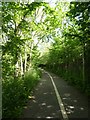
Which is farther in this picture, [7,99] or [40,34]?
[40,34]

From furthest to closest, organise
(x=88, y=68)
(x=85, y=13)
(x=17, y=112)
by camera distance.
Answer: (x=88, y=68), (x=85, y=13), (x=17, y=112)

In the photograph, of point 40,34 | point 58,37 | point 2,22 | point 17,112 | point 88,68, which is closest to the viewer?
point 17,112

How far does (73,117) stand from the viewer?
10578mm

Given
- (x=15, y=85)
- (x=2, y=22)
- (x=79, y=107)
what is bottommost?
(x=79, y=107)

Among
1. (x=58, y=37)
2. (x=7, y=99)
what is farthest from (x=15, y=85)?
(x=58, y=37)

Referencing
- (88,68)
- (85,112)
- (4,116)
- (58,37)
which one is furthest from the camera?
(58,37)

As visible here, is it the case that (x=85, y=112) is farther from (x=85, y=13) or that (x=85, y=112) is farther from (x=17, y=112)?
(x=85, y=13)

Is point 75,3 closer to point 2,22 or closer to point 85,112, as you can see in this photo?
point 2,22

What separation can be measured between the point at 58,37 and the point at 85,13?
79.4ft

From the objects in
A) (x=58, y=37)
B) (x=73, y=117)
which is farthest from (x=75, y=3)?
(x=58, y=37)

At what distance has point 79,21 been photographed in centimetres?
1570

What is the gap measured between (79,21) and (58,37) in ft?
78.4

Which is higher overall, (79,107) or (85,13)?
(85,13)

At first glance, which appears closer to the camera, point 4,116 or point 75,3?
point 4,116
